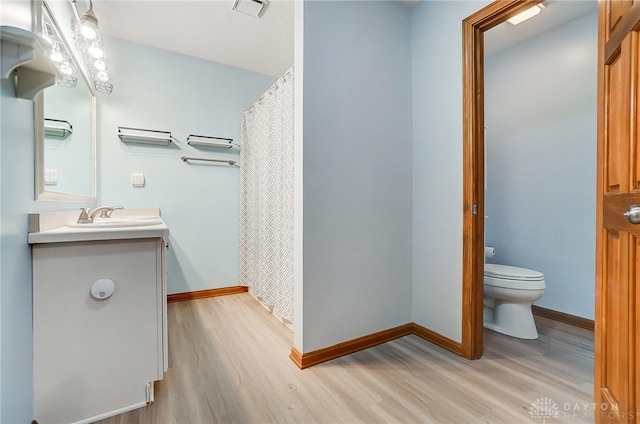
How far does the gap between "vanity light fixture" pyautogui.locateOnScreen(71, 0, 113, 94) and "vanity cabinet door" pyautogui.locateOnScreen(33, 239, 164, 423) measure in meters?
1.26

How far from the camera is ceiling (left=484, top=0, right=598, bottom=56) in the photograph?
79.0 inches

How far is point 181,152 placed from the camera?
261 cm

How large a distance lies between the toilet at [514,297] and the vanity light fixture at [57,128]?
275 centimetres

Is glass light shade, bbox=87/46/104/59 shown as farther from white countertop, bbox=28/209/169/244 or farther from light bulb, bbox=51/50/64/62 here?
white countertop, bbox=28/209/169/244

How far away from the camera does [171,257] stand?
258 centimetres

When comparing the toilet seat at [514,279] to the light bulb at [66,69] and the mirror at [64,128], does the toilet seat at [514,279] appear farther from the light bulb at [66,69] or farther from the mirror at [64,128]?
the light bulb at [66,69]

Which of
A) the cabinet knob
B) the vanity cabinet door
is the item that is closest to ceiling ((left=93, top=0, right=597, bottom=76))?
the vanity cabinet door

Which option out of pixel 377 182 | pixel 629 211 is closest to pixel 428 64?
pixel 377 182

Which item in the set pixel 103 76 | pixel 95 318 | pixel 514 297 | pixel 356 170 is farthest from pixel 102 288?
pixel 514 297

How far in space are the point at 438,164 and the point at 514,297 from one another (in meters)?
1.08

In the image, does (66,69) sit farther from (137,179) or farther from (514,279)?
(514,279)

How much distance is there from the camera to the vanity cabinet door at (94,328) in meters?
1.04

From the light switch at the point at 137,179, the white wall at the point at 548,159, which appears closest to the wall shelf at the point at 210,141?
the light switch at the point at 137,179

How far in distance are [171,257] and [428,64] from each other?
2724mm
